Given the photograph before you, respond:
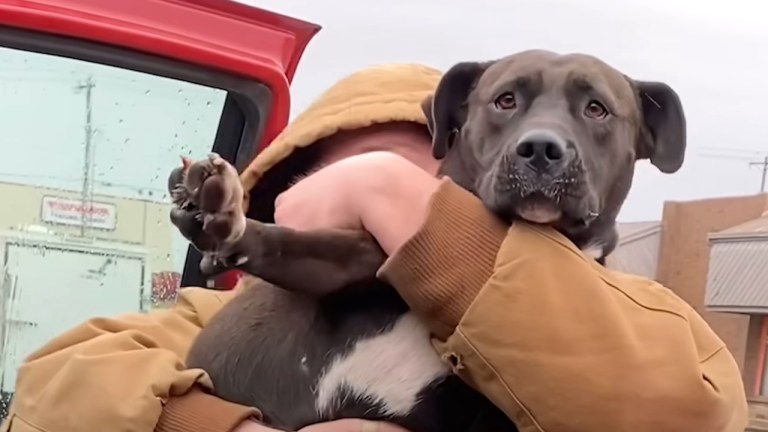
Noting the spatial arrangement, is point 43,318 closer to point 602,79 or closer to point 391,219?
point 391,219

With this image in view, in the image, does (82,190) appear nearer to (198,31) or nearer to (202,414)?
(198,31)

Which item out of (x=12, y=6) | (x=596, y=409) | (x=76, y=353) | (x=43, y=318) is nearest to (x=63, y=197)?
(x=43, y=318)

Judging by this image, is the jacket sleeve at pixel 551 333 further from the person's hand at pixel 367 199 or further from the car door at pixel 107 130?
the car door at pixel 107 130

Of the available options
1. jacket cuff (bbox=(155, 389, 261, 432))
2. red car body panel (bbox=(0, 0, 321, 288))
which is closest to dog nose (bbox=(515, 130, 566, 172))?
jacket cuff (bbox=(155, 389, 261, 432))

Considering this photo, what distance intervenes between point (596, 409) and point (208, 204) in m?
0.48

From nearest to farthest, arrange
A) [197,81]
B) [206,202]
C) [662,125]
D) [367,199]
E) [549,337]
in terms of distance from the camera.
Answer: [549,337] < [206,202] < [367,199] < [662,125] < [197,81]

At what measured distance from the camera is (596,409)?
1104mm

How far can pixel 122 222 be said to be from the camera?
1970 millimetres

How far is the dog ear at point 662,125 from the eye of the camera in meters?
1.49

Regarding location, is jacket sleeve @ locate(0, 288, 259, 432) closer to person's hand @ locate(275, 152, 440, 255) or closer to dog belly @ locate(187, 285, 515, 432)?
dog belly @ locate(187, 285, 515, 432)

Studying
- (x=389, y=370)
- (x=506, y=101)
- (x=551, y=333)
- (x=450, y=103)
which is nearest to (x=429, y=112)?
(x=450, y=103)

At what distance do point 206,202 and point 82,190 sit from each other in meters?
0.76

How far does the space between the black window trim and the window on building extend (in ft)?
0.06

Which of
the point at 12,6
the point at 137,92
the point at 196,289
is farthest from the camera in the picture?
the point at 137,92
